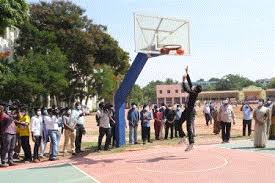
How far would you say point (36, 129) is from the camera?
1438 centimetres

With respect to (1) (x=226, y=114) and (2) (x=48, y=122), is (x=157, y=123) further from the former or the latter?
(2) (x=48, y=122)

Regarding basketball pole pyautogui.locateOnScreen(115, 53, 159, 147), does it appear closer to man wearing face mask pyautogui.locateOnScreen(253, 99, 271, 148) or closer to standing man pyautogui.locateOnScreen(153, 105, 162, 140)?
standing man pyautogui.locateOnScreen(153, 105, 162, 140)

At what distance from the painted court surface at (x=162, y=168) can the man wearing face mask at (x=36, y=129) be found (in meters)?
0.92

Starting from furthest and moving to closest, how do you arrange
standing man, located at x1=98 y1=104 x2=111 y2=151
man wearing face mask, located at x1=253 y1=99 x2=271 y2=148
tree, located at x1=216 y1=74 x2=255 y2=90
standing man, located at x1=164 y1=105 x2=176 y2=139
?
tree, located at x1=216 y1=74 x2=255 y2=90 < standing man, located at x1=164 y1=105 x2=176 y2=139 < standing man, located at x1=98 y1=104 x2=111 y2=151 < man wearing face mask, located at x1=253 y1=99 x2=271 y2=148

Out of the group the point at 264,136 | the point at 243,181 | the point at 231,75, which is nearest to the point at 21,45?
the point at 264,136

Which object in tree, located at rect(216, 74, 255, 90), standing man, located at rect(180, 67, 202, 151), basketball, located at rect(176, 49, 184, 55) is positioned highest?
tree, located at rect(216, 74, 255, 90)

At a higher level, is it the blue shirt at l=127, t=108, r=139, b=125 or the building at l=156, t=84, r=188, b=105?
the building at l=156, t=84, r=188, b=105

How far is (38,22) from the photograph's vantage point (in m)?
45.5

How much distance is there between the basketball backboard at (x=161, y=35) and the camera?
15.7m

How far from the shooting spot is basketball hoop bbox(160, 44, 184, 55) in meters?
15.8

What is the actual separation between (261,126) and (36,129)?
7714mm

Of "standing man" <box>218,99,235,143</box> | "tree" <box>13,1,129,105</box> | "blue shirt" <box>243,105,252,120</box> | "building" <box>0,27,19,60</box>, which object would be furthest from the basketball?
"building" <box>0,27,19,60</box>

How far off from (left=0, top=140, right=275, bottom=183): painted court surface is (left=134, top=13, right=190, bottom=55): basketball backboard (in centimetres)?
364

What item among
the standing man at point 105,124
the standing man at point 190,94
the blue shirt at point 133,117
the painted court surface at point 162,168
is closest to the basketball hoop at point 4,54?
the blue shirt at point 133,117
